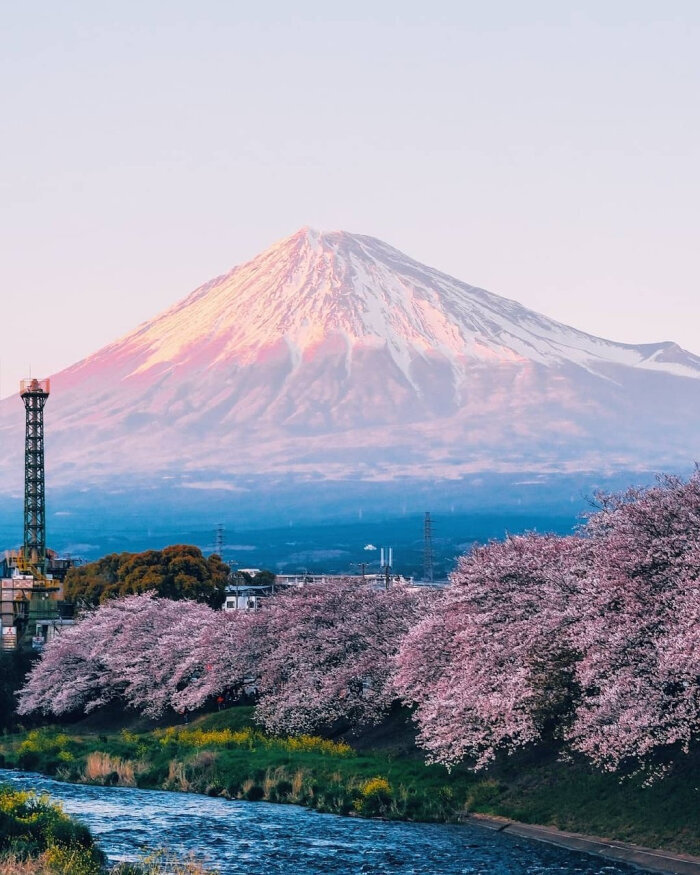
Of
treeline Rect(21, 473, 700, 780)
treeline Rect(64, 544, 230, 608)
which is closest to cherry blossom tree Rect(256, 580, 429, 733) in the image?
treeline Rect(21, 473, 700, 780)

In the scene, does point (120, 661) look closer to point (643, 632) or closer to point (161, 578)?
point (161, 578)

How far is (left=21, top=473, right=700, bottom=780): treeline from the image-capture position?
149 feet

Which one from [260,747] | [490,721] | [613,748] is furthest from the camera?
[260,747]

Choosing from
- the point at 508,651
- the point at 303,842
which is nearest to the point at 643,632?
the point at 508,651

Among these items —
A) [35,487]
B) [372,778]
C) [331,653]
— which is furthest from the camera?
[35,487]

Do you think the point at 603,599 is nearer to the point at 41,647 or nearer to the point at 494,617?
the point at 494,617

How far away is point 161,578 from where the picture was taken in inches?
4660

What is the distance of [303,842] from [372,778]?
932cm

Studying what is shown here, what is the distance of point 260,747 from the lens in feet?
226

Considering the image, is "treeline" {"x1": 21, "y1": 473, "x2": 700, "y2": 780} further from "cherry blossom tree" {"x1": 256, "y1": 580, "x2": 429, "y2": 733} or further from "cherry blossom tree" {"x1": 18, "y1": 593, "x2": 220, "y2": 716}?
"cherry blossom tree" {"x1": 18, "y1": 593, "x2": 220, "y2": 716}

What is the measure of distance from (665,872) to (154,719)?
49.8 metres

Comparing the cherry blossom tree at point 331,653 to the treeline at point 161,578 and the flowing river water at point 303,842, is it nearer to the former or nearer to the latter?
the flowing river water at point 303,842

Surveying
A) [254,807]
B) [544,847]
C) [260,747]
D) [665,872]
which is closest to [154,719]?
[260,747]

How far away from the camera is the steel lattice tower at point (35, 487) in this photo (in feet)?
434
